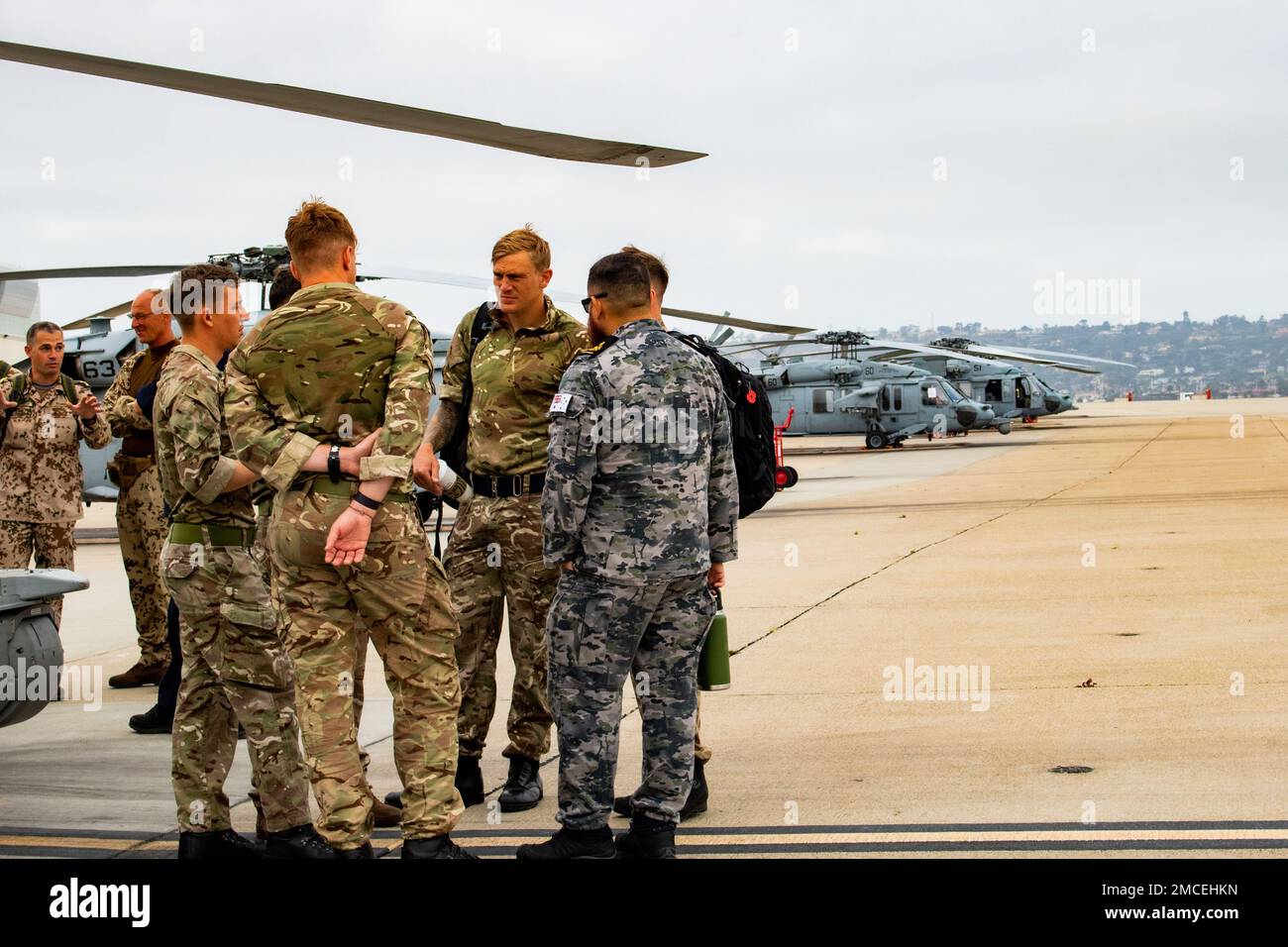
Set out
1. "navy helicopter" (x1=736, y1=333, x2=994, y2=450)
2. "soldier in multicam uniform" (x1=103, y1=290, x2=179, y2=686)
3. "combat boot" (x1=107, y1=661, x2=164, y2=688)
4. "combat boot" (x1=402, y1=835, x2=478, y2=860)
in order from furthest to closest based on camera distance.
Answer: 1. "navy helicopter" (x1=736, y1=333, x2=994, y2=450)
2. "combat boot" (x1=107, y1=661, x2=164, y2=688)
3. "soldier in multicam uniform" (x1=103, y1=290, x2=179, y2=686)
4. "combat boot" (x1=402, y1=835, x2=478, y2=860)

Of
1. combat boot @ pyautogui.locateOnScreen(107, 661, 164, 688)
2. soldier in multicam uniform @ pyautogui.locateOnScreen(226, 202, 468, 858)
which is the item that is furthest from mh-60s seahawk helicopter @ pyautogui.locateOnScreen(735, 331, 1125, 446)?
soldier in multicam uniform @ pyautogui.locateOnScreen(226, 202, 468, 858)

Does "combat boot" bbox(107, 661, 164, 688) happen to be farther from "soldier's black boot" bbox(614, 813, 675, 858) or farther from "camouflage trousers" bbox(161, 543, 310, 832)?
"soldier's black boot" bbox(614, 813, 675, 858)

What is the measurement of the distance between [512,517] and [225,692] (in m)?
1.21

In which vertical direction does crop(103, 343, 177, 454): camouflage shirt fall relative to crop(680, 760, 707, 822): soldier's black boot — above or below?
above

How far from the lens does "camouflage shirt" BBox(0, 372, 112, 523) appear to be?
7.57m

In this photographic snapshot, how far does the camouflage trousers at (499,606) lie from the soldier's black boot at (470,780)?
40mm

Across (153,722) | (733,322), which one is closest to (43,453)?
(153,722)

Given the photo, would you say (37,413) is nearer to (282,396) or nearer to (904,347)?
(282,396)

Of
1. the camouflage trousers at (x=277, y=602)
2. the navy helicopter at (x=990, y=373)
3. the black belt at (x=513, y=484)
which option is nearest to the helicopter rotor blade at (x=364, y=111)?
the camouflage trousers at (x=277, y=602)

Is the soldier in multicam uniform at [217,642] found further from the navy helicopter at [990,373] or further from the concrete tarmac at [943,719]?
the navy helicopter at [990,373]

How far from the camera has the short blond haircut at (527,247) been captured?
5.23m

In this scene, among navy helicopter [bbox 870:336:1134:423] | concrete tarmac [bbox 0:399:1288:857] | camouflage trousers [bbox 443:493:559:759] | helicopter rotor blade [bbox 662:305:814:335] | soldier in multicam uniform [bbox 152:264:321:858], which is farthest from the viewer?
navy helicopter [bbox 870:336:1134:423]

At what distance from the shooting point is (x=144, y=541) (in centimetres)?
763

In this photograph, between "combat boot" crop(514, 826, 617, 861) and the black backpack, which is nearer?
"combat boot" crop(514, 826, 617, 861)
